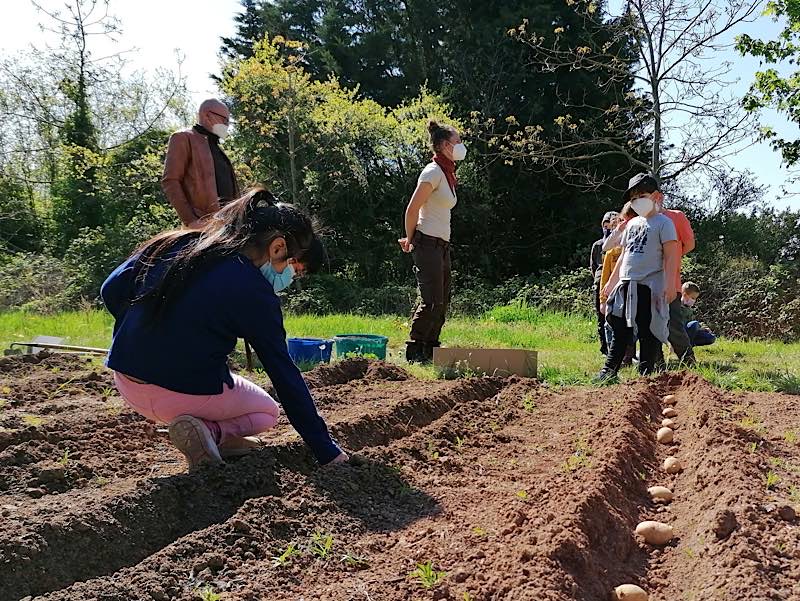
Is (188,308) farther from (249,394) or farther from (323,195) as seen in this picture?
(323,195)

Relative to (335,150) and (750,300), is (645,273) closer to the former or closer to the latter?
(750,300)

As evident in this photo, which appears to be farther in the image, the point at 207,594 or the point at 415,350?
the point at 415,350

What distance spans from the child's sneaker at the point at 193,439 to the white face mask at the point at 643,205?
357cm

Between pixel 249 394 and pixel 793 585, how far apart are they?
2.25 m

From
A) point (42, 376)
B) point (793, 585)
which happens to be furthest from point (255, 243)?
point (42, 376)

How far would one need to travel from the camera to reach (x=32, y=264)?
50.3ft

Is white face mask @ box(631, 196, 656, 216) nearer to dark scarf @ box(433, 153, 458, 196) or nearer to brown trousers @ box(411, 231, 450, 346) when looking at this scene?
dark scarf @ box(433, 153, 458, 196)

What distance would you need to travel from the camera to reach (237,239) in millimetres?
2689

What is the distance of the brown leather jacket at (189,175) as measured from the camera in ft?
14.9

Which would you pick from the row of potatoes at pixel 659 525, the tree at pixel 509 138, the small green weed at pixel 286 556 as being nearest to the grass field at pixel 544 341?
the row of potatoes at pixel 659 525

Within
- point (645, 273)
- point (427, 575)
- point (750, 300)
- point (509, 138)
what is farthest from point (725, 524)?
point (509, 138)

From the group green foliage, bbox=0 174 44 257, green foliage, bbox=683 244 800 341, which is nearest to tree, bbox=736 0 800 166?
green foliage, bbox=683 244 800 341

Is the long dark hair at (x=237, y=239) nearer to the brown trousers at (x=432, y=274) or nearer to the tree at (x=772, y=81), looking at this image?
the brown trousers at (x=432, y=274)

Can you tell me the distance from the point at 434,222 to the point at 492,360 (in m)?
1.28
